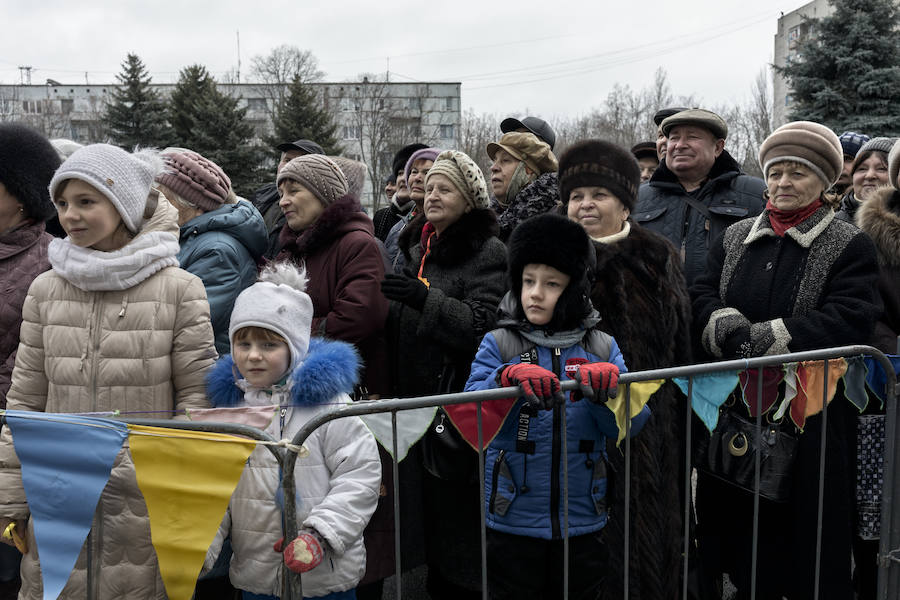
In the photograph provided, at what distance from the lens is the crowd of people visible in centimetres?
248

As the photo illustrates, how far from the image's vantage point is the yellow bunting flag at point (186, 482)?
6.86 feet

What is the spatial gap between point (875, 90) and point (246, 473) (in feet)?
63.6

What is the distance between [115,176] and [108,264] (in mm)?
373

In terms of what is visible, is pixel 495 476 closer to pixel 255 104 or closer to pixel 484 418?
pixel 484 418

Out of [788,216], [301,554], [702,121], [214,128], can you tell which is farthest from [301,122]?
[301,554]

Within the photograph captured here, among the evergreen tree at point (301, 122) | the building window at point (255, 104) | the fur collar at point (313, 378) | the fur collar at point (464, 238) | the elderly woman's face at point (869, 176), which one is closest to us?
the fur collar at point (313, 378)

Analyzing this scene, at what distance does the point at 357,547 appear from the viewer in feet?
8.14

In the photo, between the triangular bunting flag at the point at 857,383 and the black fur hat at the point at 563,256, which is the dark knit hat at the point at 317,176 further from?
the triangular bunting flag at the point at 857,383

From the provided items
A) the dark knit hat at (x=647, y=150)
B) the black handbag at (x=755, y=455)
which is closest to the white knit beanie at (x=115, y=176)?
the black handbag at (x=755, y=455)

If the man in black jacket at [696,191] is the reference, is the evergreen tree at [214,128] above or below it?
above

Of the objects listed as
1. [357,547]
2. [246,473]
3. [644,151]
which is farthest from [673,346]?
[644,151]

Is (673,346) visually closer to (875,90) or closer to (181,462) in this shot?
(181,462)

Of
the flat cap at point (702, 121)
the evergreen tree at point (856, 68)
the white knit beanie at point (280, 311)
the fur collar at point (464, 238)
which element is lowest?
the white knit beanie at point (280, 311)

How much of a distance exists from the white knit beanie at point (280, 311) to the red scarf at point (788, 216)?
2296mm
